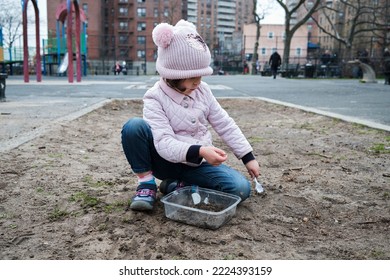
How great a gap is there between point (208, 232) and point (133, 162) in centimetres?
57

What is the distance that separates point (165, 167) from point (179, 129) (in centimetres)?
23

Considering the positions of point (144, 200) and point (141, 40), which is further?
point (141, 40)

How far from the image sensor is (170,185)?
2.21 metres

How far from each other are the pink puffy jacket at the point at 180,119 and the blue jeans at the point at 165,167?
74 mm

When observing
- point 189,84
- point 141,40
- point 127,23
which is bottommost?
point 189,84

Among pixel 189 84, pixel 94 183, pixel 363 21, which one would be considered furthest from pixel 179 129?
pixel 363 21

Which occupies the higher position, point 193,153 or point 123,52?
point 123,52

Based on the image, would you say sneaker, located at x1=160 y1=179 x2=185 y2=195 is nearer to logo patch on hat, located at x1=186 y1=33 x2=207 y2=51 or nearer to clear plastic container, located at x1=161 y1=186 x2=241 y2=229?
clear plastic container, located at x1=161 y1=186 x2=241 y2=229

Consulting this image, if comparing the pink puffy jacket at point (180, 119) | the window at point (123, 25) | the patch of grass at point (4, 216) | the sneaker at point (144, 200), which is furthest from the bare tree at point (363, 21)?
the window at point (123, 25)

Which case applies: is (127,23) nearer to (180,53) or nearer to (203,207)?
(180,53)

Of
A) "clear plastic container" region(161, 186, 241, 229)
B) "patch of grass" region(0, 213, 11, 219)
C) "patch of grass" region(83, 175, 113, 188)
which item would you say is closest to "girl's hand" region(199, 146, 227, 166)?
"clear plastic container" region(161, 186, 241, 229)

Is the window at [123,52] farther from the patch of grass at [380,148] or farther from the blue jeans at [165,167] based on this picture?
the blue jeans at [165,167]
